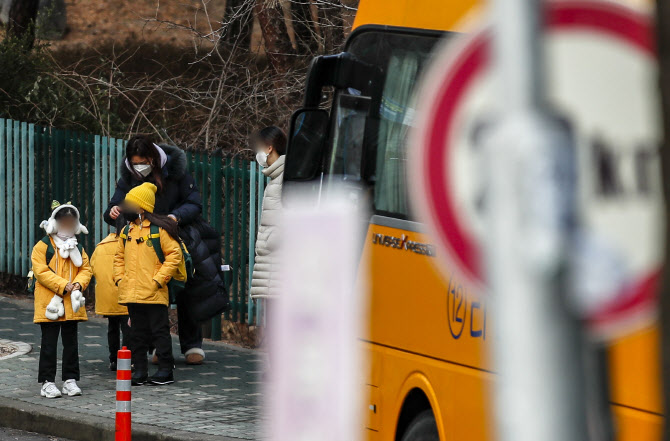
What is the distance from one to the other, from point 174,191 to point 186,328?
1254 millimetres

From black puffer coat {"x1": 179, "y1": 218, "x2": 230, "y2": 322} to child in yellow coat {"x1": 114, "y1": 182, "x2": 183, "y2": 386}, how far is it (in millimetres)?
581

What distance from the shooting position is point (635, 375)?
423 centimetres

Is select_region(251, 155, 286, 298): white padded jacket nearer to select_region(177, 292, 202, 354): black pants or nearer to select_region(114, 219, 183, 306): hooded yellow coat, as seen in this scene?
select_region(114, 219, 183, 306): hooded yellow coat

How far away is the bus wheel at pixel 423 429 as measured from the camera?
5609mm

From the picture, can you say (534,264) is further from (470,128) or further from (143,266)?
(143,266)

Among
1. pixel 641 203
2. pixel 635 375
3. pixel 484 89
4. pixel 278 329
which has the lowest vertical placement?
pixel 635 375

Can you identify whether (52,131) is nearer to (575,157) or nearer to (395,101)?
(395,101)

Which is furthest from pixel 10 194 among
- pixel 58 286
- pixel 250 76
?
pixel 58 286

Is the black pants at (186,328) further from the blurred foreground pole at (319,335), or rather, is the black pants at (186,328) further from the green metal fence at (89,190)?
the blurred foreground pole at (319,335)

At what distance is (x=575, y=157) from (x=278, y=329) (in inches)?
28.3

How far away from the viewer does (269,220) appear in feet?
33.3

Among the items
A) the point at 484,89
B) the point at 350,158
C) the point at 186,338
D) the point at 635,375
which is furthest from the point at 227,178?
the point at 484,89

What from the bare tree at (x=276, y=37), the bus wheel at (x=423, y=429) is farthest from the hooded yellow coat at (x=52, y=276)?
the bare tree at (x=276, y=37)

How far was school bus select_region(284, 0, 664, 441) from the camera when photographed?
5.24 metres
